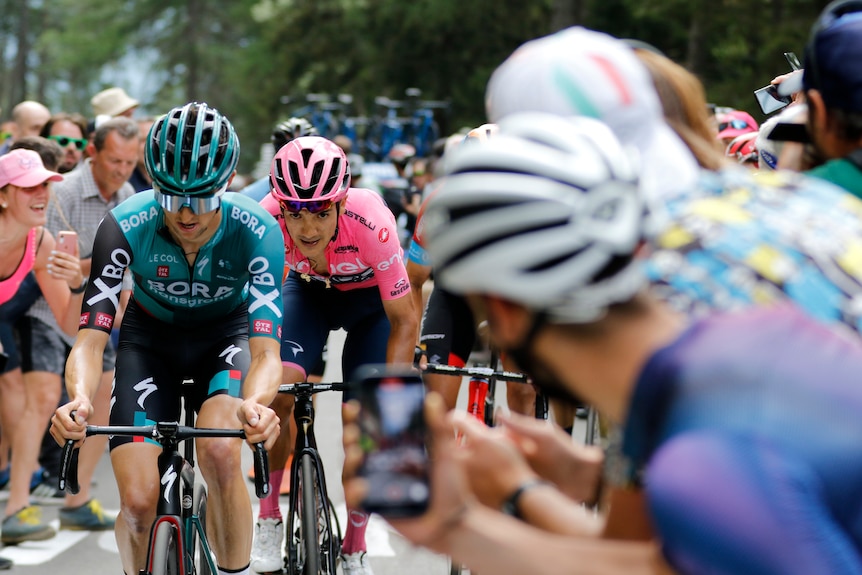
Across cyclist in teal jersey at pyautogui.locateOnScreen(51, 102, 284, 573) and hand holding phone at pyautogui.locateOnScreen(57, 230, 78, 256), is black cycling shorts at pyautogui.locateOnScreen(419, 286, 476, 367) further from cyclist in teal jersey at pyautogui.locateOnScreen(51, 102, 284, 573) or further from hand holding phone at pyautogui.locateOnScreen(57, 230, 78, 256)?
hand holding phone at pyautogui.locateOnScreen(57, 230, 78, 256)

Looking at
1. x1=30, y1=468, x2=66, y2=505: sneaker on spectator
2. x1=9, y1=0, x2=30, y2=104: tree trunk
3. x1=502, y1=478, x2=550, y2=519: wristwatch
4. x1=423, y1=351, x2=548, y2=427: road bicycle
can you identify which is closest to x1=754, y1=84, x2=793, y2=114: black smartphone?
x1=423, y1=351, x2=548, y2=427: road bicycle

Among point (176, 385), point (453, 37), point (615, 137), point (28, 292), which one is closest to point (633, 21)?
point (453, 37)

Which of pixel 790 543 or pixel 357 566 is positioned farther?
pixel 357 566

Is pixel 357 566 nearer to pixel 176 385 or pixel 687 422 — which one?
pixel 176 385

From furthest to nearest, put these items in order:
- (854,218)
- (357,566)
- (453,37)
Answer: (453,37) → (357,566) → (854,218)

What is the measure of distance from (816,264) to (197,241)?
351 centimetres

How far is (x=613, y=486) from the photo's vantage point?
1818 millimetres

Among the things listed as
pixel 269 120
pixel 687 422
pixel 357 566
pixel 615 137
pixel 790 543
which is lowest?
pixel 357 566

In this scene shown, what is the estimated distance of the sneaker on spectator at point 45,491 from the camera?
757 centimetres

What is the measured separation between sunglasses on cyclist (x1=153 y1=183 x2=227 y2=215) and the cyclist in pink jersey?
937 mm

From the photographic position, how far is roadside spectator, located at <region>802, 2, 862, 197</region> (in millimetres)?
2387

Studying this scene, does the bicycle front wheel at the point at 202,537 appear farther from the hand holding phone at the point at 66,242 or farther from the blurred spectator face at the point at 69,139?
the blurred spectator face at the point at 69,139

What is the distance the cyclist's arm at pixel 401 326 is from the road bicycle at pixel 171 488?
4.74 ft

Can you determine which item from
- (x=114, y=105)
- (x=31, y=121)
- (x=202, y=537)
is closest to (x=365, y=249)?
(x=202, y=537)
